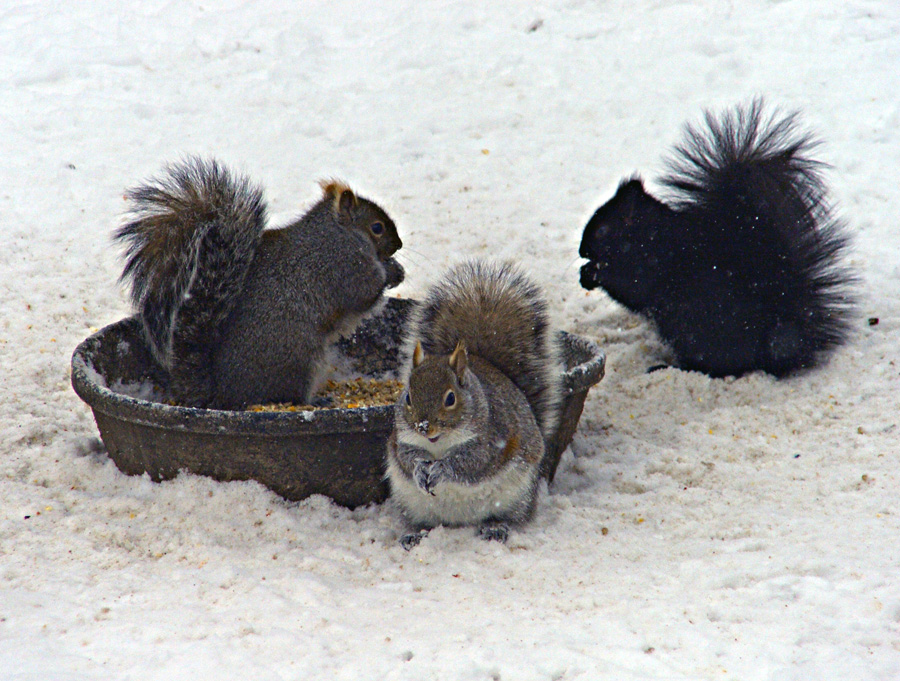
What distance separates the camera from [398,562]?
102 inches

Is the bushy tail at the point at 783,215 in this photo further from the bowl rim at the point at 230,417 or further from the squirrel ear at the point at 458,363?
the bowl rim at the point at 230,417

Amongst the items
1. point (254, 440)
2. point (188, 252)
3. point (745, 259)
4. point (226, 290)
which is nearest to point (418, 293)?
point (745, 259)

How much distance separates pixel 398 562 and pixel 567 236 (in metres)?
3.37

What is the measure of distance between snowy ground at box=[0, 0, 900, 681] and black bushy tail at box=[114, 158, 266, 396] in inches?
21.0

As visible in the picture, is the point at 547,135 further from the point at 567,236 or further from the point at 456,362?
the point at 456,362

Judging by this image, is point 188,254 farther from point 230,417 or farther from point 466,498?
point 466,498

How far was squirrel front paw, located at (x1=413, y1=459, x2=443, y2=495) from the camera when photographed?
2.51 m

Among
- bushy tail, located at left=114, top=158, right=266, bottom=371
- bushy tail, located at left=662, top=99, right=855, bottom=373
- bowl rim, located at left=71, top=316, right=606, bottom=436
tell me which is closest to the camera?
bowl rim, located at left=71, top=316, right=606, bottom=436

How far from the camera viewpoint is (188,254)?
9.64 ft

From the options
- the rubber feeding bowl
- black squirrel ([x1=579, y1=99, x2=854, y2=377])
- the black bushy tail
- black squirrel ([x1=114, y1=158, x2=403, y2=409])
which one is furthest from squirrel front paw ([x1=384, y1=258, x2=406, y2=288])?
black squirrel ([x1=579, y1=99, x2=854, y2=377])

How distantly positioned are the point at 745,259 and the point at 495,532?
87.1 inches

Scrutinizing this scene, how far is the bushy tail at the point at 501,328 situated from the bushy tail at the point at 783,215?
146cm

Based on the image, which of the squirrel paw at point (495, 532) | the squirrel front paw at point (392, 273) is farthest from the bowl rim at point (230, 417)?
the squirrel front paw at point (392, 273)

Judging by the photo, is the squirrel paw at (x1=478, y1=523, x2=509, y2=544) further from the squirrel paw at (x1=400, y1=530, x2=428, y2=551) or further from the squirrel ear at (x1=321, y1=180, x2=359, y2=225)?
the squirrel ear at (x1=321, y1=180, x2=359, y2=225)
